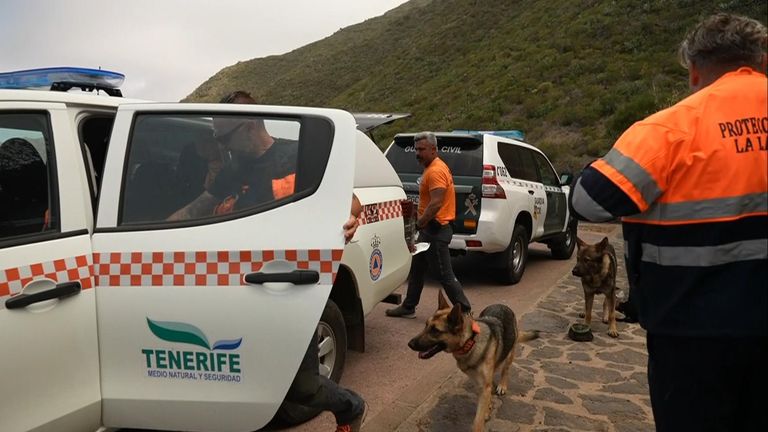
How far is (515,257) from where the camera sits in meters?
7.02

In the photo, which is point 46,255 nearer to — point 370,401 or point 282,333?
point 282,333

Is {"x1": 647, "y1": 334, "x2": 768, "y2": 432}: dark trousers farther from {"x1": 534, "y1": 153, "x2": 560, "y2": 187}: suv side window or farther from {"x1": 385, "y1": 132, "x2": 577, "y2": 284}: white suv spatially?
{"x1": 534, "y1": 153, "x2": 560, "y2": 187}: suv side window

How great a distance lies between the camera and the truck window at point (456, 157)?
21.3ft

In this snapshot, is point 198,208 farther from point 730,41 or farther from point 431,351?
point 730,41

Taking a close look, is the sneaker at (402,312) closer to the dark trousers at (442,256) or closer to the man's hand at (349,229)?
the dark trousers at (442,256)

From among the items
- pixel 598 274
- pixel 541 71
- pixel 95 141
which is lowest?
pixel 598 274

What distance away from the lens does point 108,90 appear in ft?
9.88

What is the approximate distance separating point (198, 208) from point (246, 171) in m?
0.27

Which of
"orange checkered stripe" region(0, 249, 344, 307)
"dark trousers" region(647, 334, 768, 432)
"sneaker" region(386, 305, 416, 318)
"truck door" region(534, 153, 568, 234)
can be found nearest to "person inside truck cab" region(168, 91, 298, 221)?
"orange checkered stripe" region(0, 249, 344, 307)

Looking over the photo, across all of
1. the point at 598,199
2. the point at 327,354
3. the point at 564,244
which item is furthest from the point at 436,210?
the point at 564,244

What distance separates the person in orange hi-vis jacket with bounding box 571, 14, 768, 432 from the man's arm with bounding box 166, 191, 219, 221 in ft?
5.20

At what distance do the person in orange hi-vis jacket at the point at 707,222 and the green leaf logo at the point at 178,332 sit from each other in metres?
1.60

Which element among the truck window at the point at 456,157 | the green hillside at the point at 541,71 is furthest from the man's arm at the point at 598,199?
the green hillside at the point at 541,71

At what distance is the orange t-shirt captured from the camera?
487 cm
